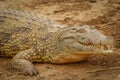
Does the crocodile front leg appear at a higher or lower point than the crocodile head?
lower

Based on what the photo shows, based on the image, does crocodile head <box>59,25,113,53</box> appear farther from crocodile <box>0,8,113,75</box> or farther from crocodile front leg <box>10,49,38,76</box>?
crocodile front leg <box>10,49,38,76</box>

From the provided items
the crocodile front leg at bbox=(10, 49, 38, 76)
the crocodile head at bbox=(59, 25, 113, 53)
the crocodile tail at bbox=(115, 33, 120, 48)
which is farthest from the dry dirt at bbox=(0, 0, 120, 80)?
the crocodile head at bbox=(59, 25, 113, 53)

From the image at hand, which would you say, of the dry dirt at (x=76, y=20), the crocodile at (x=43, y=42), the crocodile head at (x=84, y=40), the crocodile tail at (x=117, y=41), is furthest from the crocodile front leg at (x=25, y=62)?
the crocodile tail at (x=117, y=41)

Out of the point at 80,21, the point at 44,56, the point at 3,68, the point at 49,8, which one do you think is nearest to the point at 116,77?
the point at 44,56

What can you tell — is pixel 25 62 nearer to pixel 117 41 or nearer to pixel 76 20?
pixel 117 41

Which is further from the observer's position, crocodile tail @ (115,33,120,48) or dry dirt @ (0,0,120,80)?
crocodile tail @ (115,33,120,48)

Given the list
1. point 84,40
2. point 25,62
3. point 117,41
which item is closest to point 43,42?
point 25,62

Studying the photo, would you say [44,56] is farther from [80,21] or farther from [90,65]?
[80,21]

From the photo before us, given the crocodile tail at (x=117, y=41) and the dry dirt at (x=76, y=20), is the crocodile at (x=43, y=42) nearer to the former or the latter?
the dry dirt at (x=76, y=20)
